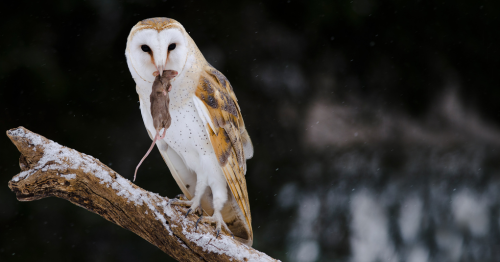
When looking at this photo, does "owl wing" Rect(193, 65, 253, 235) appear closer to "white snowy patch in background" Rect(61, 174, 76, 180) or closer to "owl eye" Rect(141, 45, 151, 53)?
"owl eye" Rect(141, 45, 151, 53)

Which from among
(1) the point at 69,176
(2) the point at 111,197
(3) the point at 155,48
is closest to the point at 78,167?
(1) the point at 69,176

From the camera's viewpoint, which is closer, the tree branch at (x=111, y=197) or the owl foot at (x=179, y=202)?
the tree branch at (x=111, y=197)

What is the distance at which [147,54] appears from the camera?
42.6 inches

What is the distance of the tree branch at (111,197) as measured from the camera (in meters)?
1.11

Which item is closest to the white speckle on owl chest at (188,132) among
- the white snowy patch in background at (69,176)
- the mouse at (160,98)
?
the mouse at (160,98)

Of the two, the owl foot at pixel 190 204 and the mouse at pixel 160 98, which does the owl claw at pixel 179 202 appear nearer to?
the owl foot at pixel 190 204

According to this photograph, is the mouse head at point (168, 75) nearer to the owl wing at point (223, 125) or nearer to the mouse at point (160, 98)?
the mouse at point (160, 98)

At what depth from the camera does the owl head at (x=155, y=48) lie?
104cm

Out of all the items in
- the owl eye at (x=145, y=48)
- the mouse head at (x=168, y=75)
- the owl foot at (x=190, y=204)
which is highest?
the owl eye at (x=145, y=48)

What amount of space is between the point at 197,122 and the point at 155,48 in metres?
0.30

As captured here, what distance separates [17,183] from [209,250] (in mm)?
624

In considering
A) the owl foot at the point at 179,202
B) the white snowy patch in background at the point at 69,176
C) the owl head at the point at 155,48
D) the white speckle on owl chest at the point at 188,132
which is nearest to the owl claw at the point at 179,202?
the owl foot at the point at 179,202

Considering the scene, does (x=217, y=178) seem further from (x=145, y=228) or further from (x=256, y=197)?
(x=256, y=197)

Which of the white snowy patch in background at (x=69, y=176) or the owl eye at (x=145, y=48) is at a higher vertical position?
the owl eye at (x=145, y=48)
